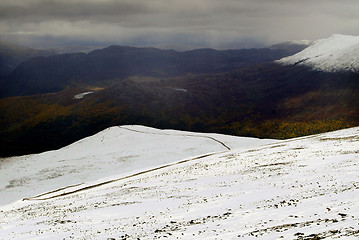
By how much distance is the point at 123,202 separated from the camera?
3553 centimetres

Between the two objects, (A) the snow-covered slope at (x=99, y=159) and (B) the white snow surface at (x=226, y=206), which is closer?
(B) the white snow surface at (x=226, y=206)

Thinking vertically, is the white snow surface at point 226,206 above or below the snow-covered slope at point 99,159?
above

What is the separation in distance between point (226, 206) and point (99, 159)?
55191 millimetres

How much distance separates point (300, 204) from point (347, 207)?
351 cm

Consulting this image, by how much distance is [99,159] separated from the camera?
7875 centimetres

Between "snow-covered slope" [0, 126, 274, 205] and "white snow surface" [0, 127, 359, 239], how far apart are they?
73.5ft

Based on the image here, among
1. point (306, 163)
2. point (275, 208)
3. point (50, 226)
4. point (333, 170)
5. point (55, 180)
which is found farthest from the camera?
point (55, 180)

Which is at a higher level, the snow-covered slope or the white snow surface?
the white snow surface

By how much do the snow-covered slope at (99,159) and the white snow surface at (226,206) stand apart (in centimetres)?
2239

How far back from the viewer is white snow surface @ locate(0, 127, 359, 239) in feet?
70.7

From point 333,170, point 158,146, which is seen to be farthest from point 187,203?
point 158,146

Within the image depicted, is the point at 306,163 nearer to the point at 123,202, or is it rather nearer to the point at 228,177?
the point at 228,177

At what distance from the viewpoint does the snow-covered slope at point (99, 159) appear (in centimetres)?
6612

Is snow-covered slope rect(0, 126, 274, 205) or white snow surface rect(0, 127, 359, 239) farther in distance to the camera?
snow-covered slope rect(0, 126, 274, 205)
